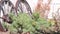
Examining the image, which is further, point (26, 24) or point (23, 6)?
point (23, 6)

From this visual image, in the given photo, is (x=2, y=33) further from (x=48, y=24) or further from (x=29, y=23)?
(x=48, y=24)

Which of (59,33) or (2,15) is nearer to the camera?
(59,33)

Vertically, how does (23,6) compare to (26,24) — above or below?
above

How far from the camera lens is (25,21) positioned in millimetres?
2406

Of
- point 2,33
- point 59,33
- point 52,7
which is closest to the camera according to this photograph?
point 59,33

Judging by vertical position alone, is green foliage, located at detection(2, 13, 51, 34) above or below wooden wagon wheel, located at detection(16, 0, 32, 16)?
below

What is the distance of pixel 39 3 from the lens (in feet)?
9.82

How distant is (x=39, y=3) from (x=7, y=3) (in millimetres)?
395

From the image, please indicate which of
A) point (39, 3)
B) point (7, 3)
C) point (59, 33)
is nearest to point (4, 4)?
point (7, 3)

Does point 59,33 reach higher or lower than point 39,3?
lower

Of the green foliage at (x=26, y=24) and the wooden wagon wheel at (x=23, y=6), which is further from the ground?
the wooden wagon wheel at (x=23, y=6)

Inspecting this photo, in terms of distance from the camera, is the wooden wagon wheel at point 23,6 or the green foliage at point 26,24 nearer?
the green foliage at point 26,24

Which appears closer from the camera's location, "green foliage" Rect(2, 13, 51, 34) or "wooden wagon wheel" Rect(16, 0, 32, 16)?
"green foliage" Rect(2, 13, 51, 34)

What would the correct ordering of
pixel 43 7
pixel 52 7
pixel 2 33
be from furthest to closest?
pixel 52 7
pixel 43 7
pixel 2 33
